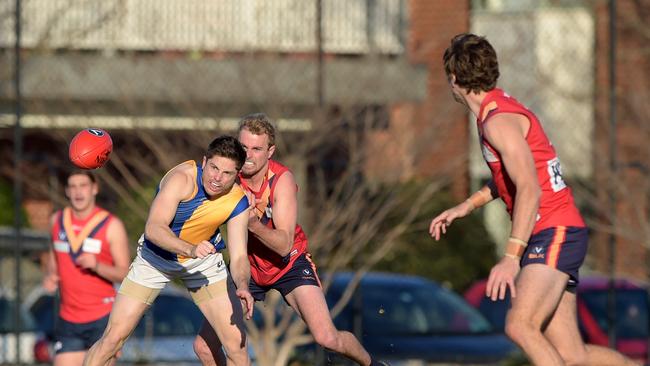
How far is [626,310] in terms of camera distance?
13.1m

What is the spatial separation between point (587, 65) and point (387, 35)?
136 inches

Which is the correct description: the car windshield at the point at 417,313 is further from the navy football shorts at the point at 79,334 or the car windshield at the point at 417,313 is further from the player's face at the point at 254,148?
the player's face at the point at 254,148

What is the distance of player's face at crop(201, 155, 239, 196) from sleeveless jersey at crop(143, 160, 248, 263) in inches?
4.1

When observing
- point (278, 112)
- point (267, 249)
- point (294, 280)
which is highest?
point (278, 112)

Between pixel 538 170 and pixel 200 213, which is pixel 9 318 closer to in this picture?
pixel 200 213

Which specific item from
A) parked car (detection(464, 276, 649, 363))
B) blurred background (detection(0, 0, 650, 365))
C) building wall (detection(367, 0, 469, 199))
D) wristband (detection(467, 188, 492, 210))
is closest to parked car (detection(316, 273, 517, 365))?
blurred background (detection(0, 0, 650, 365))

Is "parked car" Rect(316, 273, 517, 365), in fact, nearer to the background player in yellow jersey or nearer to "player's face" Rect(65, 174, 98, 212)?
"player's face" Rect(65, 174, 98, 212)

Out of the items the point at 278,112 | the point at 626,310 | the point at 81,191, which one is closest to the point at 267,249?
the point at 81,191

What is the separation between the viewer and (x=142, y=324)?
12031 mm

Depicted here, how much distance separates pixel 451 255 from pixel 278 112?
4142mm

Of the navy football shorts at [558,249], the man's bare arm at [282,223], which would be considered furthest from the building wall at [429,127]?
the navy football shorts at [558,249]

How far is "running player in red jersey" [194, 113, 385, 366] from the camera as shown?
748 cm

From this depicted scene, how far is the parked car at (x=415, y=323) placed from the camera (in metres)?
11.8

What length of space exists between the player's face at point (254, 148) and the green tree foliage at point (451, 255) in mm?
7012
